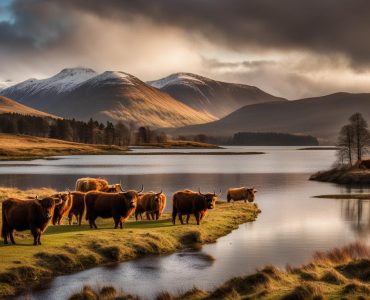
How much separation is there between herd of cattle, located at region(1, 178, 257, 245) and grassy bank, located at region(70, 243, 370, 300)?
21.1 ft

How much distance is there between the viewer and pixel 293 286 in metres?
20.4

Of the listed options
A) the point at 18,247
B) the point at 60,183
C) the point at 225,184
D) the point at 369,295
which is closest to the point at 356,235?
the point at 369,295

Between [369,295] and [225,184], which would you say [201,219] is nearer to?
A: [369,295]

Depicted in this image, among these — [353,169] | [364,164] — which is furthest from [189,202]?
[364,164]

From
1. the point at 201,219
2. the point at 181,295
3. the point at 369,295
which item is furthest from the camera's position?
the point at 201,219

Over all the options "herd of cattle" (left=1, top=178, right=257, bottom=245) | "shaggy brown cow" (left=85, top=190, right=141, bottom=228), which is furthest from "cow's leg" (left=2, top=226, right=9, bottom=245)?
"shaggy brown cow" (left=85, top=190, right=141, bottom=228)

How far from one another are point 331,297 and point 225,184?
191 feet

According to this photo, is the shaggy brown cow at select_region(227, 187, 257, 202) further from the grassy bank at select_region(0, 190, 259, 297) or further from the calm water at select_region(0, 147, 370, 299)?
the grassy bank at select_region(0, 190, 259, 297)

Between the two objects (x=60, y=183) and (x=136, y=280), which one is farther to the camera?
(x=60, y=183)

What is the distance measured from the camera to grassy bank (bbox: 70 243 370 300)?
60.5ft

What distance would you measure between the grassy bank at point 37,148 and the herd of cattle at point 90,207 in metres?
112

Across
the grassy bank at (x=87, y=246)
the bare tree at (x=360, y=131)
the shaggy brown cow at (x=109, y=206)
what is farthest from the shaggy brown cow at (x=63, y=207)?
the bare tree at (x=360, y=131)

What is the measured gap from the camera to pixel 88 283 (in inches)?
885

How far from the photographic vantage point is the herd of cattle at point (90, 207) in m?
25.8
